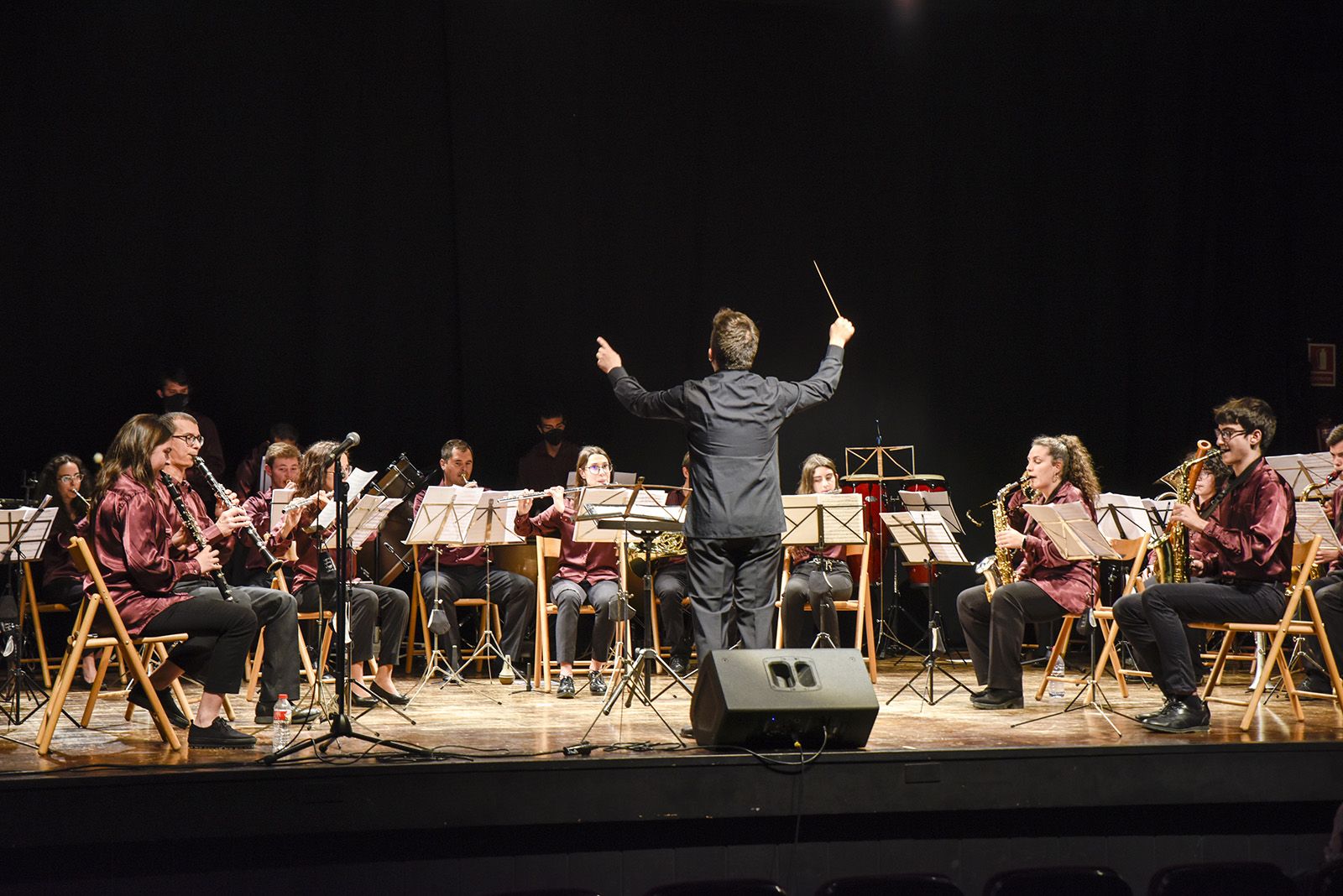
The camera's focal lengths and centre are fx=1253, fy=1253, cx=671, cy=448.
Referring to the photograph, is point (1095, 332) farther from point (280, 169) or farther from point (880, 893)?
point (880, 893)

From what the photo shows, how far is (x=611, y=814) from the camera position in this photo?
3.87m

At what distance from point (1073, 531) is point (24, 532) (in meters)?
4.61

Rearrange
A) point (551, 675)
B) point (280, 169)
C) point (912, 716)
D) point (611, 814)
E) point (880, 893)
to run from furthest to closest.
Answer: point (280, 169), point (551, 675), point (912, 716), point (611, 814), point (880, 893)

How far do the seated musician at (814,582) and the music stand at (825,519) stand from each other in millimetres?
305

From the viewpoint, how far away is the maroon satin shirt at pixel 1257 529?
188 inches

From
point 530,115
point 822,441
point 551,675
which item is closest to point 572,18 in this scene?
point 530,115

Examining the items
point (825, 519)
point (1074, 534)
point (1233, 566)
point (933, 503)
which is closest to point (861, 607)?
point (933, 503)

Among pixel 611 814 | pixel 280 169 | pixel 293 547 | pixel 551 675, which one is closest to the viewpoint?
pixel 611 814

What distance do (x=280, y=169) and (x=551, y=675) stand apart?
12.1ft

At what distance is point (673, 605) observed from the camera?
277 inches

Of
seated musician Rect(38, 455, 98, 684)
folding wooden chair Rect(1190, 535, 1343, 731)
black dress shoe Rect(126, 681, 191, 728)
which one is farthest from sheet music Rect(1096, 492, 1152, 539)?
seated musician Rect(38, 455, 98, 684)

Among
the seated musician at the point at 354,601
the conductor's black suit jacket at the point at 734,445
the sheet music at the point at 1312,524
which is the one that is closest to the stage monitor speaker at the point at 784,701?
the conductor's black suit jacket at the point at 734,445

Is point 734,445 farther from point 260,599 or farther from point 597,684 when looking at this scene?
point 597,684

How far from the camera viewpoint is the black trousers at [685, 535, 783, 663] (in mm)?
4465
